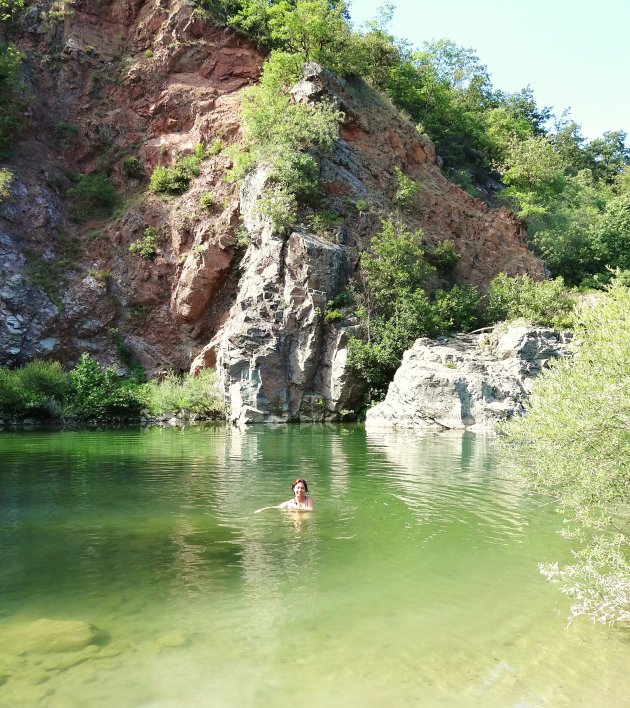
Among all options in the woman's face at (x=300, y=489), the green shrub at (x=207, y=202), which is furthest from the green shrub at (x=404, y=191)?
the woman's face at (x=300, y=489)

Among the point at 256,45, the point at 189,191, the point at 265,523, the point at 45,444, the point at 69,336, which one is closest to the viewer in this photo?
the point at 265,523

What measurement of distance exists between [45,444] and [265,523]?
607 inches

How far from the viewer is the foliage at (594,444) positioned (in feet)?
22.2

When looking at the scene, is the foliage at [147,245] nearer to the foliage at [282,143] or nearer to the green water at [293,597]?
the foliage at [282,143]

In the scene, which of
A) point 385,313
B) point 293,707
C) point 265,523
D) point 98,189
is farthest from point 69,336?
point 293,707

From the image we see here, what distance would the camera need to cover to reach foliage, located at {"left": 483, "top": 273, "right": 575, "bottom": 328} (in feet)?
111

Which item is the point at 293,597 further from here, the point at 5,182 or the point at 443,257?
the point at 5,182

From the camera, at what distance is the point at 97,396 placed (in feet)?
112

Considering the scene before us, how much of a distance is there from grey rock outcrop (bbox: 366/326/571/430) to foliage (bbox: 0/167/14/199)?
2789 centimetres

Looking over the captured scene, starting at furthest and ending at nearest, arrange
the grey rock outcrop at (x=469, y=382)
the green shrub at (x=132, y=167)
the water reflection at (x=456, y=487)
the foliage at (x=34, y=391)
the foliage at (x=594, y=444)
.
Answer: the green shrub at (x=132, y=167), the foliage at (x=34, y=391), the grey rock outcrop at (x=469, y=382), the water reflection at (x=456, y=487), the foliage at (x=594, y=444)

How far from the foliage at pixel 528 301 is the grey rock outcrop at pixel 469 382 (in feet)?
8.97

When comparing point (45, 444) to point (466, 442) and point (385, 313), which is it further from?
point (385, 313)

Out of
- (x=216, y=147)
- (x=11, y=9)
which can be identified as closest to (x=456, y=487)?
(x=216, y=147)

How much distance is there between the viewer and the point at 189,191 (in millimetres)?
43625
